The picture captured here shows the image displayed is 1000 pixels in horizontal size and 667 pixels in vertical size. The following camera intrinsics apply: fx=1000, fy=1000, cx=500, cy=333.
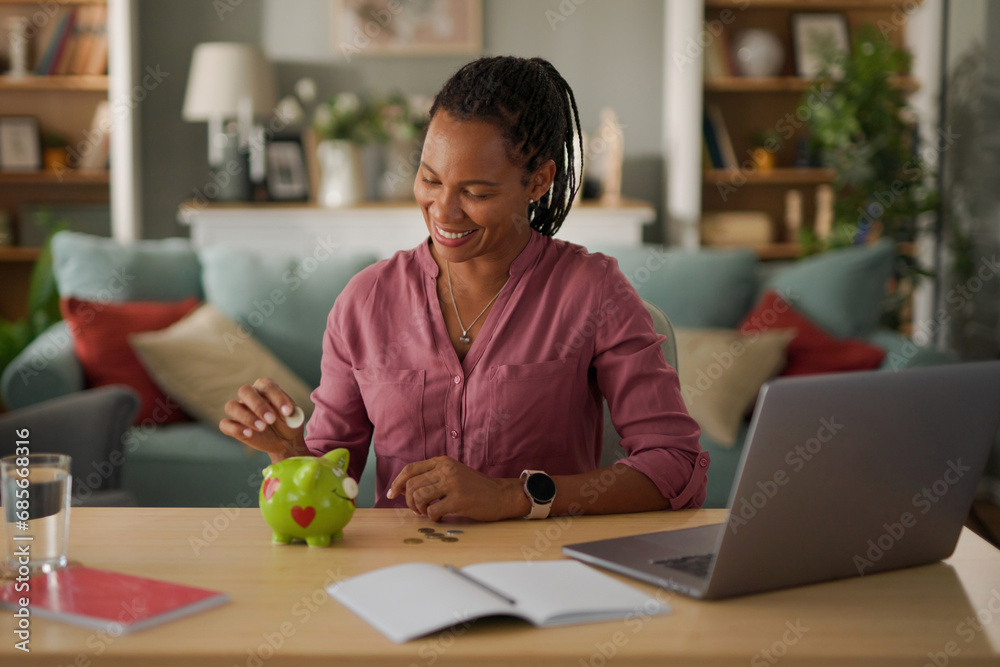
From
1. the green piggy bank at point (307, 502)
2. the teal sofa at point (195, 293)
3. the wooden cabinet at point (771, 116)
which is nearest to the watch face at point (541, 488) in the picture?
the green piggy bank at point (307, 502)

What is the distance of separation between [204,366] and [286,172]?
6.24 ft

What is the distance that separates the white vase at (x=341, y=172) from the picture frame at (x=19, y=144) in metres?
1.28

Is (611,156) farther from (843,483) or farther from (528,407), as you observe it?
(843,483)

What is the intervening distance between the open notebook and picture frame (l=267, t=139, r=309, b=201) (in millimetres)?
3687

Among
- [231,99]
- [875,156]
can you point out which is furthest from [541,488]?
[231,99]

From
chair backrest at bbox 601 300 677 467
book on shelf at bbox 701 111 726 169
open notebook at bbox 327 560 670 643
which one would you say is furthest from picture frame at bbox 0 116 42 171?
open notebook at bbox 327 560 670 643

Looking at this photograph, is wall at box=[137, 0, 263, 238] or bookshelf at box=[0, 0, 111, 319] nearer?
bookshelf at box=[0, 0, 111, 319]

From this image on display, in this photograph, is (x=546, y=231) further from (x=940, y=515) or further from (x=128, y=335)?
(x=128, y=335)

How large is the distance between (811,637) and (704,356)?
1.95 metres

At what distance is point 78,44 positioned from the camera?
4297 mm

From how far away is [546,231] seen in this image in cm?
155

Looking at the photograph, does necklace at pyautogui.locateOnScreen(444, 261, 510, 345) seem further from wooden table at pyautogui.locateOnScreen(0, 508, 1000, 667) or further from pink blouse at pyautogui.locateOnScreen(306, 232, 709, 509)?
wooden table at pyautogui.locateOnScreen(0, 508, 1000, 667)

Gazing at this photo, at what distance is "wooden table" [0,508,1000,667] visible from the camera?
30.2 inches

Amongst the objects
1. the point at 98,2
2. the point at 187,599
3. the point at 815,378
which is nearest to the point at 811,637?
the point at 815,378
